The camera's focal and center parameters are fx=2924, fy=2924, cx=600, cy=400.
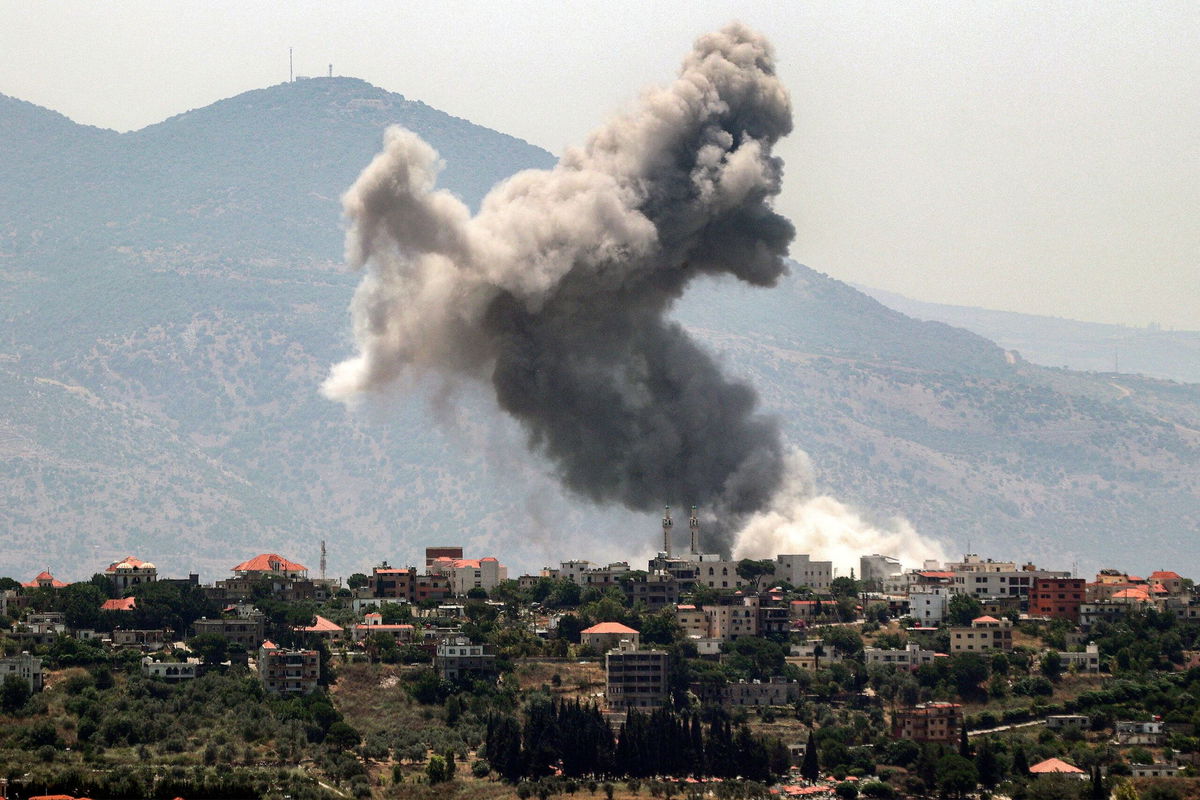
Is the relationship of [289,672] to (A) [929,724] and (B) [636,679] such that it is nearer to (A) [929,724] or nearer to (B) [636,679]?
(B) [636,679]

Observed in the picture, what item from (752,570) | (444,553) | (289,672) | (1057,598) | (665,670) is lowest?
(289,672)

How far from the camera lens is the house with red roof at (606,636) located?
389ft

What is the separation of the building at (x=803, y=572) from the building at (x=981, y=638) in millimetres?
11749

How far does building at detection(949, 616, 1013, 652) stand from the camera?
120 m

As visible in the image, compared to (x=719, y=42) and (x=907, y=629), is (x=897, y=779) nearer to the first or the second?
(x=907, y=629)

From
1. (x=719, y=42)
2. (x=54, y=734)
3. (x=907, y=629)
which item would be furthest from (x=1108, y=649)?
(x=54, y=734)

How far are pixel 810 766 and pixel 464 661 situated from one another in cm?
1740

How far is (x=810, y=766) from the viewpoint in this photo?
103500mm

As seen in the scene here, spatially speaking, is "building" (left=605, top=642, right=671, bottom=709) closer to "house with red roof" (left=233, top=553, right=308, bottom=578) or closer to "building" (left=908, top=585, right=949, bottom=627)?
"building" (left=908, top=585, right=949, bottom=627)

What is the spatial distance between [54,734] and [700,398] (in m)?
41.7

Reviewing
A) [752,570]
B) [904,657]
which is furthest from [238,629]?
[904,657]

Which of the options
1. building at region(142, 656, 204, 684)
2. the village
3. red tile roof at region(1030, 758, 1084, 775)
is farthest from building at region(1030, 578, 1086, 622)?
building at region(142, 656, 204, 684)

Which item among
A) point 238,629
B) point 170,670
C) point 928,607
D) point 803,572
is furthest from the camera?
point 803,572

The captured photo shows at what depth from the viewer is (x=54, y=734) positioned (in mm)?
101312
